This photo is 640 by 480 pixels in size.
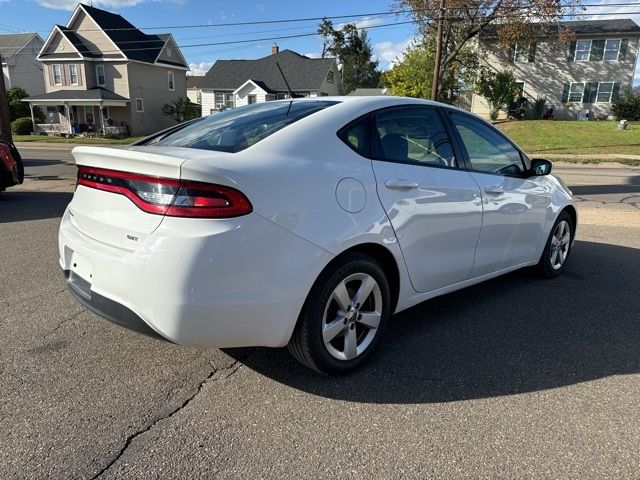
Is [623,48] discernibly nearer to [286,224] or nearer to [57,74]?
[57,74]

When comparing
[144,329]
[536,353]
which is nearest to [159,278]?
[144,329]

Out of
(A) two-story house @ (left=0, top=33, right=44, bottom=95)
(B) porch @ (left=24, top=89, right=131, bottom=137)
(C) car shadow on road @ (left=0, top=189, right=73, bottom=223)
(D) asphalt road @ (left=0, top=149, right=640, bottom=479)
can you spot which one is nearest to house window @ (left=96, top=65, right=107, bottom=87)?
(B) porch @ (left=24, top=89, right=131, bottom=137)

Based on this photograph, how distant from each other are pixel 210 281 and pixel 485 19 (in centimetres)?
3654

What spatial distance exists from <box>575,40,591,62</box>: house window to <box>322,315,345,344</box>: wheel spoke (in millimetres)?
42203

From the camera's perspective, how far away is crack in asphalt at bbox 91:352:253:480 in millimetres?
2258

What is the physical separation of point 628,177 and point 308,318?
50.0 ft

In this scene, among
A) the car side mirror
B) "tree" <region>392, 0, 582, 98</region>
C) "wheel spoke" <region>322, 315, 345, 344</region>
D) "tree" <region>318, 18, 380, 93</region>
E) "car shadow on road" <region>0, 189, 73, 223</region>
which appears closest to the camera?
"wheel spoke" <region>322, 315, 345, 344</region>

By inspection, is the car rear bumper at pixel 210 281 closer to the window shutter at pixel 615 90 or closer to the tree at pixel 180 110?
the tree at pixel 180 110

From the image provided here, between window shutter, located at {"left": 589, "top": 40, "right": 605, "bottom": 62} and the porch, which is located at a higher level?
window shutter, located at {"left": 589, "top": 40, "right": 605, "bottom": 62}

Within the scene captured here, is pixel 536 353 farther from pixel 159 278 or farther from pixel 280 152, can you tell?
pixel 159 278

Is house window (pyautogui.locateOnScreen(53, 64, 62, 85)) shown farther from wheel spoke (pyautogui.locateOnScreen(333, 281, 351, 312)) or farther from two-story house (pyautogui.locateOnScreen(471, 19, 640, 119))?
wheel spoke (pyautogui.locateOnScreen(333, 281, 351, 312))

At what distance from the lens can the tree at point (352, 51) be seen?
76000mm

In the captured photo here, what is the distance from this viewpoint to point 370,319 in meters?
3.09

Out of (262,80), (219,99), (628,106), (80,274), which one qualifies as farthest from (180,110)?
(80,274)
